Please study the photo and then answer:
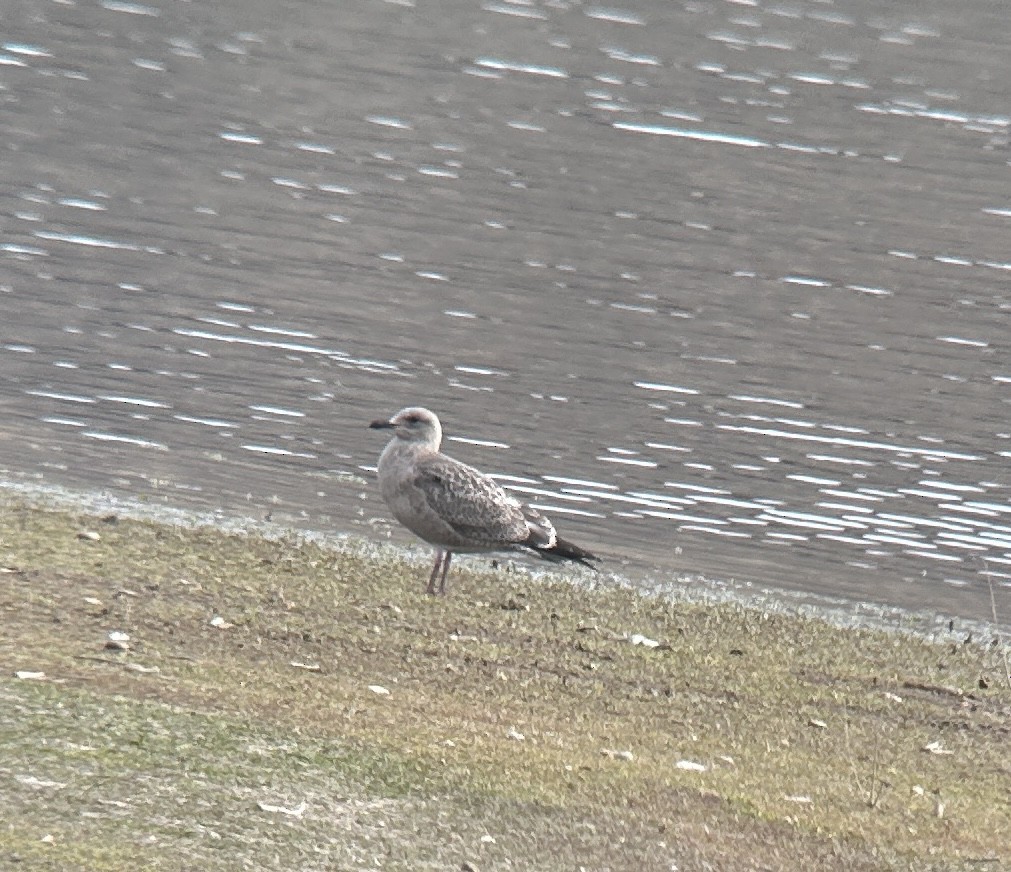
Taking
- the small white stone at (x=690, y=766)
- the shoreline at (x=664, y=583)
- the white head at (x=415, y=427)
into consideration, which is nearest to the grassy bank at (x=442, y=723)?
the small white stone at (x=690, y=766)

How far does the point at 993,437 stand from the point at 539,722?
11711mm

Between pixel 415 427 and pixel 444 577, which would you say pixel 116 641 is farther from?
pixel 415 427

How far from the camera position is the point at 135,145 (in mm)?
32344

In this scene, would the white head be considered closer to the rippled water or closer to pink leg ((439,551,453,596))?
pink leg ((439,551,453,596))

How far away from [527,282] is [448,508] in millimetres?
13371

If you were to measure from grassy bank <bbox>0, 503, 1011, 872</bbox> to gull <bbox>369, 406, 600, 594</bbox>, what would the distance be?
0.27 metres

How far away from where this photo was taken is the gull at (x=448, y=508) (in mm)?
13414

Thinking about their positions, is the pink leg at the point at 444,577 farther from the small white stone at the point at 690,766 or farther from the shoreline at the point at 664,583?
the small white stone at the point at 690,766

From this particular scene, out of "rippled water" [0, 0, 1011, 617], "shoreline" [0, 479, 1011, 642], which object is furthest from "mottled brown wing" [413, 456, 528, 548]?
"rippled water" [0, 0, 1011, 617]

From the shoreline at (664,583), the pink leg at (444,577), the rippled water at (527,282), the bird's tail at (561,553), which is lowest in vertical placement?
the rippled water at (527,282)

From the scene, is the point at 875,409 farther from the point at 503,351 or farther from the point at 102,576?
the point at 102,576

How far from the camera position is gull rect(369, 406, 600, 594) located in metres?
13.4

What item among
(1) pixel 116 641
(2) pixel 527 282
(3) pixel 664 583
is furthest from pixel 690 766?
(2) pixel 527 282

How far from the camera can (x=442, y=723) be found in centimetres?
995
